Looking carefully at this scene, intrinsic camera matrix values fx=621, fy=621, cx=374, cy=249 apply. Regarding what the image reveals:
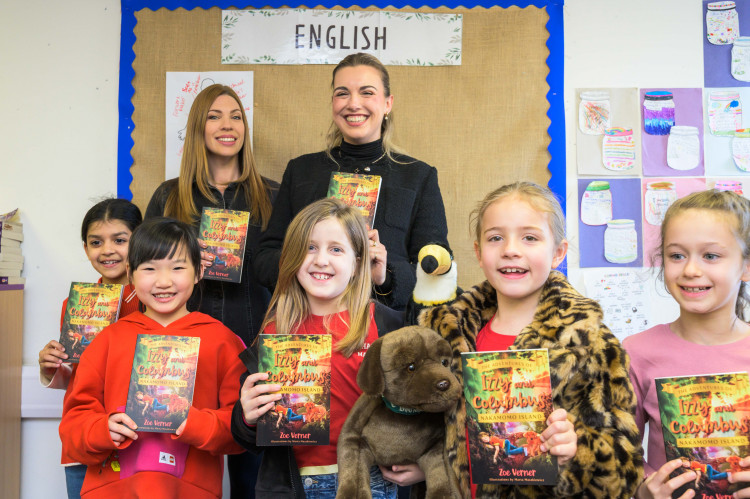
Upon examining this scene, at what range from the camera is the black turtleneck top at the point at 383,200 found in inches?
84.6

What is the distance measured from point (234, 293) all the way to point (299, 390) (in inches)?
37.2

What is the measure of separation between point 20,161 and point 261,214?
1425 mm

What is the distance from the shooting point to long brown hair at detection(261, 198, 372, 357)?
174cm

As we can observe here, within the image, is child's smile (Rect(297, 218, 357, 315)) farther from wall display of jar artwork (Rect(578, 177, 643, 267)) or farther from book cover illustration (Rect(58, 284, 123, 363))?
wall display of jar artwork (Rect(578, 177, 643, 267))

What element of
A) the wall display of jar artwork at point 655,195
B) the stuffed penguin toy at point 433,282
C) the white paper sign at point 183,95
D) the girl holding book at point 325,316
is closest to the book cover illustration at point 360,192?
the girl holding book at point 325,316


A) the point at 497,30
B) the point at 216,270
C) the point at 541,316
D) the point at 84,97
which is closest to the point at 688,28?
the point at 497,30

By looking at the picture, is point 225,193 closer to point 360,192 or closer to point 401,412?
point 360,192

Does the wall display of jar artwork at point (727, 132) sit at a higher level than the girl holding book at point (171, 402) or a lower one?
higher

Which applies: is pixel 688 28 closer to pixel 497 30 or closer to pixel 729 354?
pixel 497 30

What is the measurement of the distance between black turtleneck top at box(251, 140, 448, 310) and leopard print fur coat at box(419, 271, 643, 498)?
2.17 ft

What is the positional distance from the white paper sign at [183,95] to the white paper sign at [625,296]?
1.75 meters

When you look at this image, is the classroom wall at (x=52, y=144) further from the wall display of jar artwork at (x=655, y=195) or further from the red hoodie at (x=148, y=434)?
the wall display of jar artwork at (x=655, y=195)

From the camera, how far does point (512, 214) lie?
1.54 metres

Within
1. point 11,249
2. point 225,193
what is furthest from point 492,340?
point 11,249
